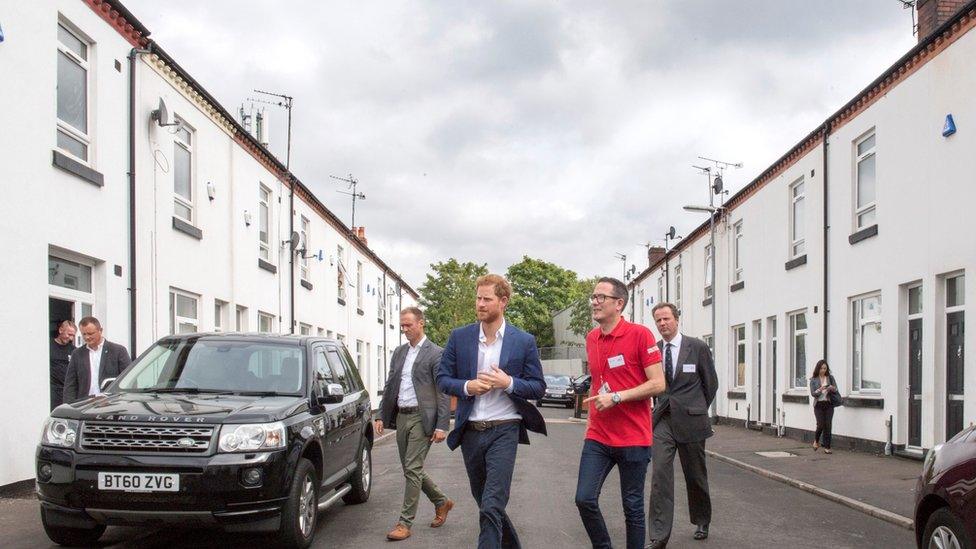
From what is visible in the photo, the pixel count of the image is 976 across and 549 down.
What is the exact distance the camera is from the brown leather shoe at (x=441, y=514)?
27.4 feet

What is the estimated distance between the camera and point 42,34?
10.9 m

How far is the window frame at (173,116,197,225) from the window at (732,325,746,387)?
15464 millimetres

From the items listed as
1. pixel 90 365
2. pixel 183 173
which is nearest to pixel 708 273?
pixel 183 173

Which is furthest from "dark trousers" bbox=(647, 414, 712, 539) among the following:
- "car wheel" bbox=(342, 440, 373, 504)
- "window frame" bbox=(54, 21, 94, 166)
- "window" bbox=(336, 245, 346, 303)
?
"window" bbox=(336, 245, 346, 303)

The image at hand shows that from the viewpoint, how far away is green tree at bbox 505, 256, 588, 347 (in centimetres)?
8644

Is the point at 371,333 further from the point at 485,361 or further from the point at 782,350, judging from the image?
the point at 485,361

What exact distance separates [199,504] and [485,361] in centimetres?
228

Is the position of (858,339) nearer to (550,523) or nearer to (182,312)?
(550,523)

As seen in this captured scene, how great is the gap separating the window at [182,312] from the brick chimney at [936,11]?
43.5 ft

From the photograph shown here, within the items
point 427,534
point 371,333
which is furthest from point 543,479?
point 371,333

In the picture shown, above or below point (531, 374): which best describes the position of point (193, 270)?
above

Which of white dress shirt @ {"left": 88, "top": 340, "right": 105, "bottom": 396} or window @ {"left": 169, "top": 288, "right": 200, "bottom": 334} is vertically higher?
window @ {"left": 169, "top": 288, "right": 200, "bottom": 334}

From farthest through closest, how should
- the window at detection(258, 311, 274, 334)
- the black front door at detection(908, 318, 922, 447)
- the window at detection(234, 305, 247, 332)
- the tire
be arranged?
the window at detection(258, 311, 274, 334), the window at detection(234, 305, 247, 332), the black front door at detection(908, 318, 922, 447), the tire

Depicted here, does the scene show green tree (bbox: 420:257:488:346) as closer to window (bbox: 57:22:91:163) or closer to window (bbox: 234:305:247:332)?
window (bbox: 234:305:247:332)
